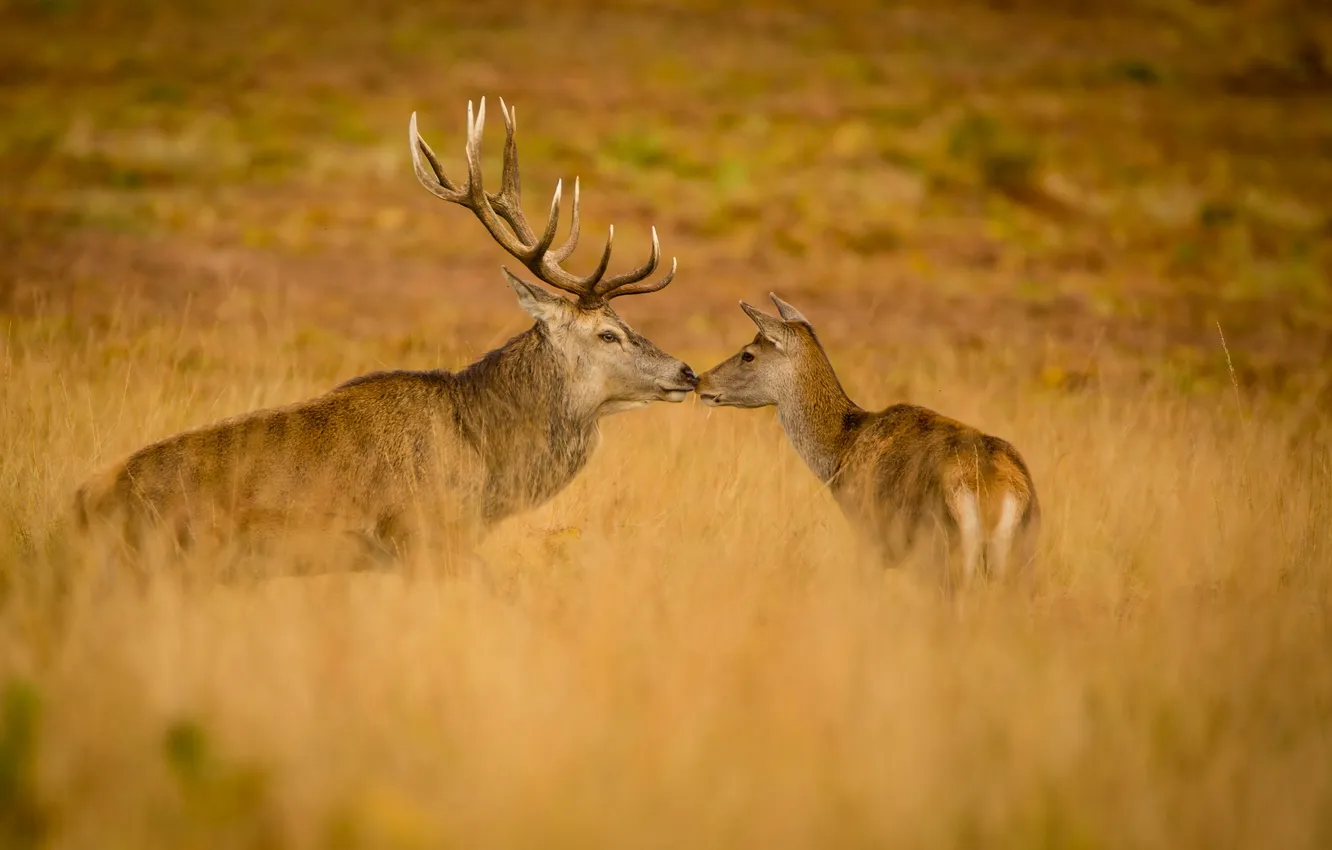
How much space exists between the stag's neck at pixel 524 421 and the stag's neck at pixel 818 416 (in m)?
1.32

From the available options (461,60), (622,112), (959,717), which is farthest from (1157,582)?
(461,60)

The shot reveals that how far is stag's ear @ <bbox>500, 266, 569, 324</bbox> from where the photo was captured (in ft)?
23.9

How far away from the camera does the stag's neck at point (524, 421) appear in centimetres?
706

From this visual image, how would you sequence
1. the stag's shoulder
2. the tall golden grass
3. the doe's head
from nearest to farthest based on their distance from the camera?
1. the tall golden grass
2. the stag's shoulder
3. the doe's head

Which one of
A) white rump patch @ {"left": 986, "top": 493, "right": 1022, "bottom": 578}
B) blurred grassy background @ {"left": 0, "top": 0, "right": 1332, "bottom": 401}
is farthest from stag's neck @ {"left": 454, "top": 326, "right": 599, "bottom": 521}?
blurred grassy background @ {"left": 0, "top": 0, "right": 1332, "bottom": 401}

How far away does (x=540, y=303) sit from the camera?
732cm

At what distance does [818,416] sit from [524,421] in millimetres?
1787

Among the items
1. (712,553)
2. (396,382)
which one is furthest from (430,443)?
(712,553)

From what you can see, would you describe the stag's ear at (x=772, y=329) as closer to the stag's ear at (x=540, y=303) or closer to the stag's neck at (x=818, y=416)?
the stag's neck at (x=818, y=416)

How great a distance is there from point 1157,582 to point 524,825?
3.82 meters

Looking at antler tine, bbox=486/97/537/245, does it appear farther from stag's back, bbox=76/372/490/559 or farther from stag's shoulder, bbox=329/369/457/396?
stag's back, bbox=76/372/490/559

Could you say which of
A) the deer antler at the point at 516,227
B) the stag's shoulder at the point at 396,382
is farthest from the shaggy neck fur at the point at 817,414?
the stag's shoulder at the point at 396,382

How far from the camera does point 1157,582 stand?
6.78 metres

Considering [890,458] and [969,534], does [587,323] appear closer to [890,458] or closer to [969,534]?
[890,458]
